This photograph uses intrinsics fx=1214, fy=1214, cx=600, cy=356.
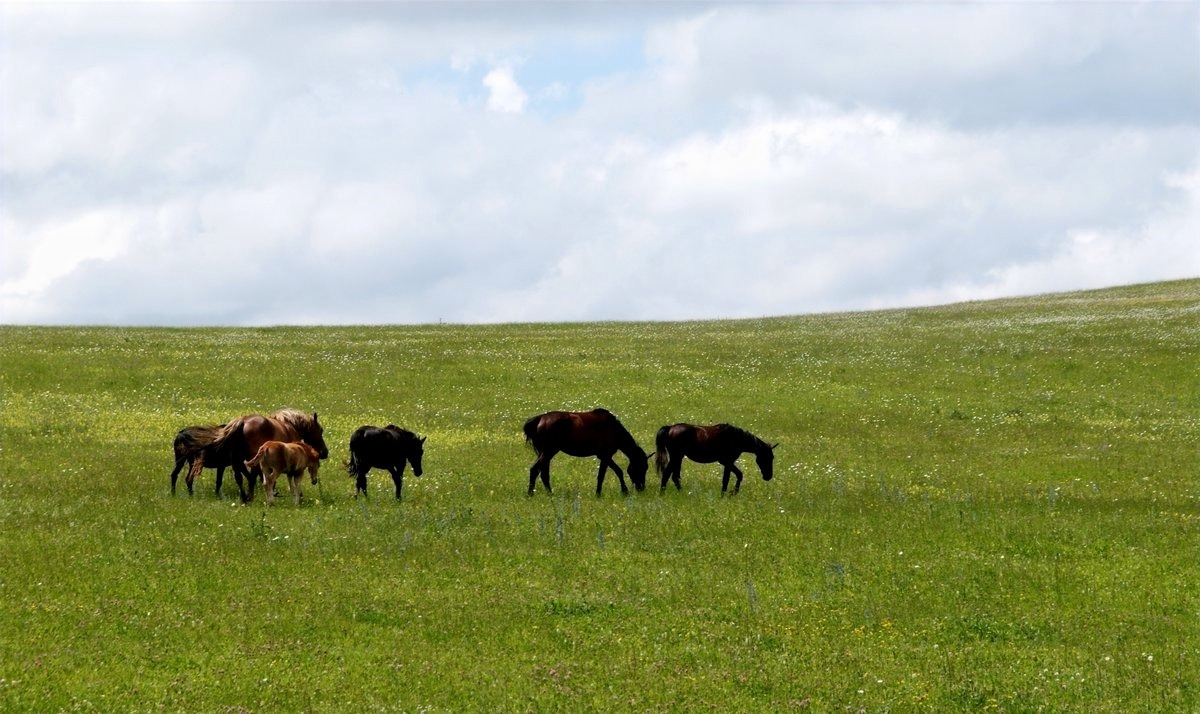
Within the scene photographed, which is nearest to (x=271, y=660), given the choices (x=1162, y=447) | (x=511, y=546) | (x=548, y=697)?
(x=548, y=697)

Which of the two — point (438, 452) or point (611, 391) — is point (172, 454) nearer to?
point (438, 452)

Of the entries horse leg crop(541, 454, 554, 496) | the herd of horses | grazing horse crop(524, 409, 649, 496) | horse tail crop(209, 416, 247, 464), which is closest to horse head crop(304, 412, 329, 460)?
the herd of horses

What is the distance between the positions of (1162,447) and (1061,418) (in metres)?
5.42

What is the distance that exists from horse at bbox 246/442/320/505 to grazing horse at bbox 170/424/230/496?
1.29 metres

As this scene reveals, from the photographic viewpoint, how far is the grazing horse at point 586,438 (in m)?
26.3

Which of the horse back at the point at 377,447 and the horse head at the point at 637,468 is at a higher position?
the horse back at the point at 377,447

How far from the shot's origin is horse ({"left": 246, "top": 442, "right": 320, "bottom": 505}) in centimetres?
2383

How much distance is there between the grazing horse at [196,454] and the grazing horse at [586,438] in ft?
21.5

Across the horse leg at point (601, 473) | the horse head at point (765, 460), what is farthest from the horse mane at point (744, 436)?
the horse leg at point (601, 473)

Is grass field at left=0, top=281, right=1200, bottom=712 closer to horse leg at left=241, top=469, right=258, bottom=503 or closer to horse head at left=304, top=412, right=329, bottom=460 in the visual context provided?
horse leg at left=241, top=469, right=258, bottom=503

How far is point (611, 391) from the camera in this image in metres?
44.0

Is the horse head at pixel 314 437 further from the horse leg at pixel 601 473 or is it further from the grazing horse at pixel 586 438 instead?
the horse leg at pixel 601 473

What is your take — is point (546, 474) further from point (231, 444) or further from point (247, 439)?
point (231, 444)

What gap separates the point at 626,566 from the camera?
19109mm
